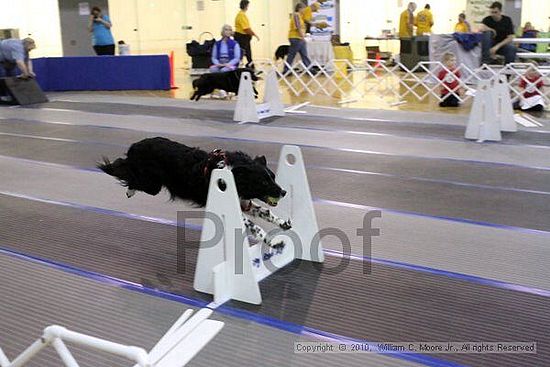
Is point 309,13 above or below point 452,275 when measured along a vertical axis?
above

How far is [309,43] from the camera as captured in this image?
15.0 metres

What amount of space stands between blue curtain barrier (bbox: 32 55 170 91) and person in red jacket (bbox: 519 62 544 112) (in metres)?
7.36

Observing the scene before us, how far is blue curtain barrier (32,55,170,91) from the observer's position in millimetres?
13375

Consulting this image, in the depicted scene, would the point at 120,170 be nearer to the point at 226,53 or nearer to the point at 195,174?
the point at 195,174

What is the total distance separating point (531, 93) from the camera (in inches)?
362

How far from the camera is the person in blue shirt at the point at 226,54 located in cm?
1145

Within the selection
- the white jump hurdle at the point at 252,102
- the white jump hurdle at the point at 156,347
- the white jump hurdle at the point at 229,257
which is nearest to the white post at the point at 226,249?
the white jump hurdle at the point at 229,257

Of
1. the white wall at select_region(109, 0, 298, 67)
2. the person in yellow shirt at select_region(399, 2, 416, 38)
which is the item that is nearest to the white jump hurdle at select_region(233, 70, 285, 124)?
the person in yellow shirt at select_region(399, 2, 416, 38)

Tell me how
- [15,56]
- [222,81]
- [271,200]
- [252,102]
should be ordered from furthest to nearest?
1. [15,56]
2. [222,81]
3. [252,102]
4. [271,200]

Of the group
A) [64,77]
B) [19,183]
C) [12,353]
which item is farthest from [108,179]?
[64,77]

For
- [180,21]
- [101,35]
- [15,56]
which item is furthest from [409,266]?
[180,21]

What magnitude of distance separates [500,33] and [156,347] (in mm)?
11022

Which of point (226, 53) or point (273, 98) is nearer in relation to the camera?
point (273, 98)

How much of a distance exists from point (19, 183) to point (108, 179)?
82cm
